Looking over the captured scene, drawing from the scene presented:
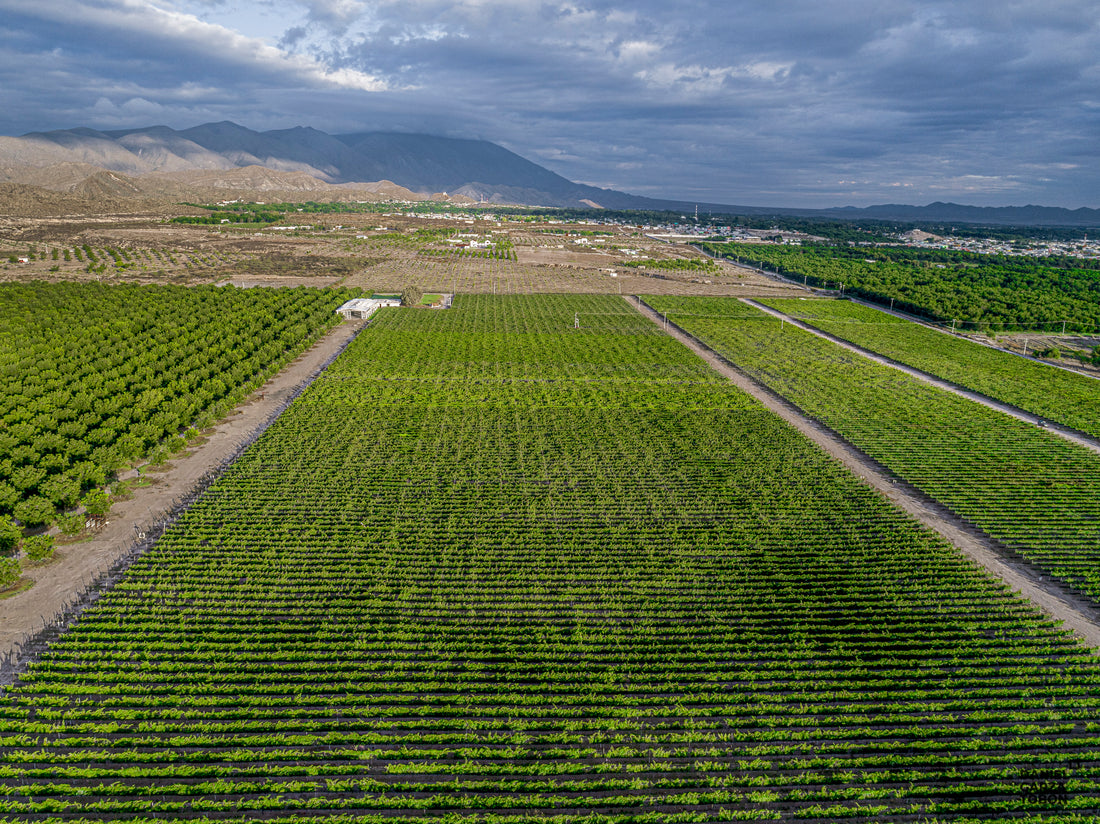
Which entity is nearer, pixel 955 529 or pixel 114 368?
pixel 955 529

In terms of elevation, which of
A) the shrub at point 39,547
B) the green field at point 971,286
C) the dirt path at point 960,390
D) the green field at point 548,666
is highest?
the green field at point 971,286

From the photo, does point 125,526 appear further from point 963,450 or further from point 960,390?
point 960,390

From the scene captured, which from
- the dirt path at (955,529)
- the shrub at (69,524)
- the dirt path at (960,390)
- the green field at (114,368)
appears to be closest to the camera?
the dirt path at (955,529)

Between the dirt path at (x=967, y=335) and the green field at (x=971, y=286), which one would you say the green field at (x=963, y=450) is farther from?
the green field at (x=971, y=286)

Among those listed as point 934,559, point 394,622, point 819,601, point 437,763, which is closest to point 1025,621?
point 934,559

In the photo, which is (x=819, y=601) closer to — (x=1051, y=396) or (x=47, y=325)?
(x=1051, y=396)

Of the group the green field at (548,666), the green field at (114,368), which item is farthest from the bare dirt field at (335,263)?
the green field at (548,666)

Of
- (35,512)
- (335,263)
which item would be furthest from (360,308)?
(35,512)
